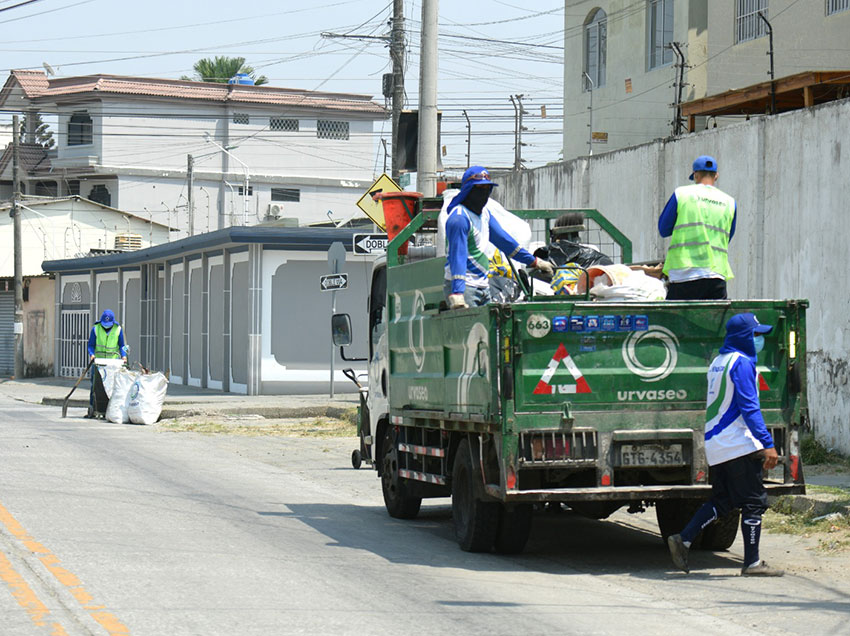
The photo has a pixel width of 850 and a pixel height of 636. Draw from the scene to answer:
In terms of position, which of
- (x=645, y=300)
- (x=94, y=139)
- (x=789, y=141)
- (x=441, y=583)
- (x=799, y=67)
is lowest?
(x=441, y=583)

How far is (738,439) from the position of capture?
8.79 m

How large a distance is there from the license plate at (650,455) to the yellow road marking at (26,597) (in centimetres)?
383

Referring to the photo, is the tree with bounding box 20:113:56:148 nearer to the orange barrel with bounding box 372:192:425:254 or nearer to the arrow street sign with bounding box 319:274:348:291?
the arrow street sign with bounding box 319:274:348:291

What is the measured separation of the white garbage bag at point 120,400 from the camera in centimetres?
2505

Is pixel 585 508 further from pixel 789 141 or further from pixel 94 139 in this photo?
pixel 94 139

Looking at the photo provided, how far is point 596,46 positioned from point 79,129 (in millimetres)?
37560

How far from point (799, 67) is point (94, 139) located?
4633 centimetres

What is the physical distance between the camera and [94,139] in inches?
2601

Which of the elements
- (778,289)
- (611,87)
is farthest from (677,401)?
(611,87)

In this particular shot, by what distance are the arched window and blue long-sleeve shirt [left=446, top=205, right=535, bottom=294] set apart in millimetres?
25504

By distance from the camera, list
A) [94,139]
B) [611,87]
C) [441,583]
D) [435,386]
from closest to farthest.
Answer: [441,583], [435,386], [611,87], [94,139]

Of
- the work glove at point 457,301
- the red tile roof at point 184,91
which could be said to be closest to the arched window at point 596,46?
the work glove at point 457,301

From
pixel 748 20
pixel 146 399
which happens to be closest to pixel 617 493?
pixel 146 399

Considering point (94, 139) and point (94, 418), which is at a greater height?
point (94, 139)
